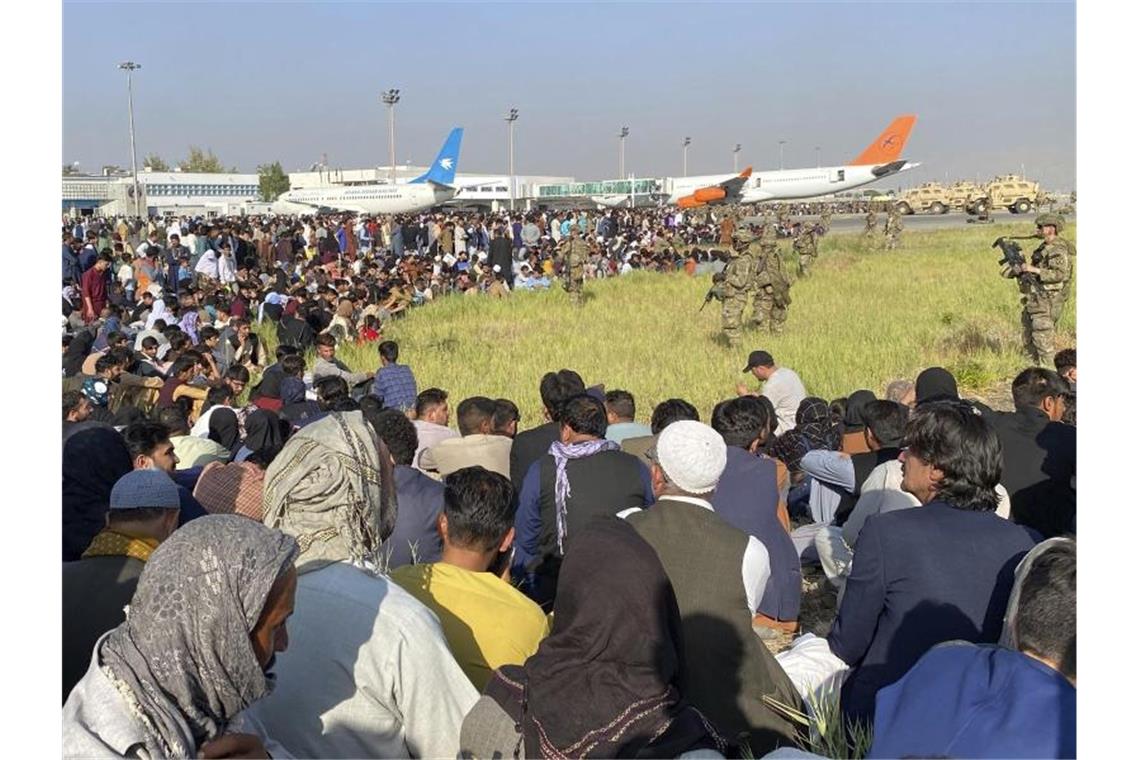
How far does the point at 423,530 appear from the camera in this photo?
15.5 feet

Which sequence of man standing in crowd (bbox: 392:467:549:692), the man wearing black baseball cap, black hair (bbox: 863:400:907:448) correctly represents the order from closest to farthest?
1. man standing in crowd (bbox: 392:467:549:692)
2. black hair (bbox: 863:400:907:448)
3. the man wearing black baseball cap

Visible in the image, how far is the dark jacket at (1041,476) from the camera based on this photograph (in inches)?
216

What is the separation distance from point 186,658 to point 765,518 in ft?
9.65

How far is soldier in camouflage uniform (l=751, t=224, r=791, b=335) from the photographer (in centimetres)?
1479

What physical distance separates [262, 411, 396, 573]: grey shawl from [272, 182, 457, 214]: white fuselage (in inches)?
2014

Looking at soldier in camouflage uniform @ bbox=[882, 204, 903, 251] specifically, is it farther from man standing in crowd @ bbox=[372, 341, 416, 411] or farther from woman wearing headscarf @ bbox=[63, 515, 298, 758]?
woman wearing headscarf @ bbox=[63, 515, 298, 758]

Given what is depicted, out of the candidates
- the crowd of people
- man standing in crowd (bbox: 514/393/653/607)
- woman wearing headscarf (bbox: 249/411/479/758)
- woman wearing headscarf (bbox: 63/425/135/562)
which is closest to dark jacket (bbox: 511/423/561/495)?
the crowd of people

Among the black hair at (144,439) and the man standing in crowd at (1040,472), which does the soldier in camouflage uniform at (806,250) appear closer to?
the man standing in crowd at (1040,472)

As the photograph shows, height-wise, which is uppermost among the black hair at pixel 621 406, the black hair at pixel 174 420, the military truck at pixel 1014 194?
the military truck at pixel 1014 194

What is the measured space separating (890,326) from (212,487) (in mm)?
11438

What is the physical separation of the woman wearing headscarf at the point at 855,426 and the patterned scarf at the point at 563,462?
1870 millimetres

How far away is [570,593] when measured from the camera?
2.40 meters

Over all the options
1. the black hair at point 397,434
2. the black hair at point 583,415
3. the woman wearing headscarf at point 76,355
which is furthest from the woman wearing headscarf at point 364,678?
the woman wearing headscarf at point 76,355

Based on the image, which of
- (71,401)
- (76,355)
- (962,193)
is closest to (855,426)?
(71,401)
